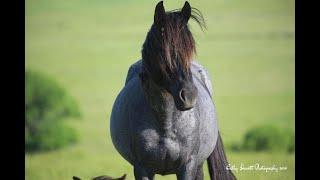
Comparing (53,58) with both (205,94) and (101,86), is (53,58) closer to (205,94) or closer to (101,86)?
(101,86)

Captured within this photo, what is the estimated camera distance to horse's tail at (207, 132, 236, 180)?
5676 millimetres

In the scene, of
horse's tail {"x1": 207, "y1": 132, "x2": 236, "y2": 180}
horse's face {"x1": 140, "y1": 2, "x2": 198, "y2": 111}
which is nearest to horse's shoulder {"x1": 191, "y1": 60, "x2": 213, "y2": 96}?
horse's tail {"x1": 207, "y1": 132, "x2": 236, "y2": 180}

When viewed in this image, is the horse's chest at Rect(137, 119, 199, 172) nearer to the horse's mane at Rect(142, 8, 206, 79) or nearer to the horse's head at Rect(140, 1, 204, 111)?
the horse's head at Rect(140, 1, 204, 111)

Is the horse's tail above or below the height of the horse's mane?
below

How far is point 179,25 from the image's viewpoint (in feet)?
14.8

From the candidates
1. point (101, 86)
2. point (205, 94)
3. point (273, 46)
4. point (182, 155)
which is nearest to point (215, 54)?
point (273, 46)

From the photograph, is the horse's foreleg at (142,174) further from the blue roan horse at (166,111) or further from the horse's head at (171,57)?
the horse's head at (171,57)

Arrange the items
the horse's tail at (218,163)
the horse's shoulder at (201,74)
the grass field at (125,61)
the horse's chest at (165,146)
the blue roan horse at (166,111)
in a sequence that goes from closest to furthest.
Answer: the blue roan horse at (166,111) → the horse's chest at (165,146) → the horse's shoulder at (201,74) → the horse's tail at (218,163) → the grass field at (125,61)

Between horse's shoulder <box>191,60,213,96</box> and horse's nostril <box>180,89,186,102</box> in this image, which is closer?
horse's nostril <box>180,89,186,102</box>

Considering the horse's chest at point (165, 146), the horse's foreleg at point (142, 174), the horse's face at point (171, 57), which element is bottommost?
the horse's foreleg at point (142, 174)

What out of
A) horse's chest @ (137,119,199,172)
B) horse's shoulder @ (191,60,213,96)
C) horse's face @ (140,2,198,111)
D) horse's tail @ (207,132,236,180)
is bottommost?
horse's tail @ (207,132,236,180)

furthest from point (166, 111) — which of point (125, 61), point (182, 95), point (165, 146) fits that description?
point (125, 61)

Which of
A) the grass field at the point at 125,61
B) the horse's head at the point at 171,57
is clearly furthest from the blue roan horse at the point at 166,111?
the grass field at the point at 125,61

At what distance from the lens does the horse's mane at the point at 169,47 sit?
4.41 metres
